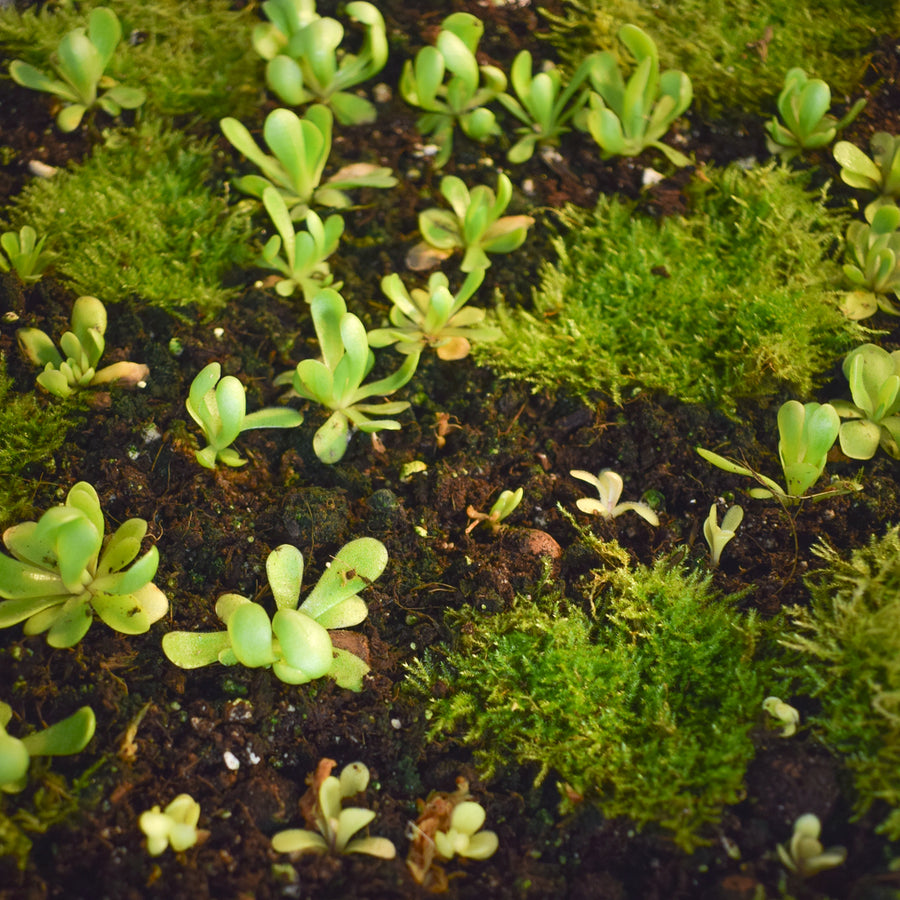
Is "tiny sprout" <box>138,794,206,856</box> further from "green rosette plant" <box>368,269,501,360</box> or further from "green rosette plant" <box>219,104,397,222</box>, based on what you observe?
"green rosette plant" <box>219,104,397,222</box>

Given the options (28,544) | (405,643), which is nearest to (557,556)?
(405,643)

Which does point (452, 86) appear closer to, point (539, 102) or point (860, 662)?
point (539, 102)

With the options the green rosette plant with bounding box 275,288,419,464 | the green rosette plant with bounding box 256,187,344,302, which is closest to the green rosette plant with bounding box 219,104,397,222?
the green rosette plant with bounding box 256,187,344,302

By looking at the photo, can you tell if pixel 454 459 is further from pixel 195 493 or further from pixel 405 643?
pixel 195 493

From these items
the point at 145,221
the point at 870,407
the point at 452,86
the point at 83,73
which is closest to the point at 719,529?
the point at 870,407

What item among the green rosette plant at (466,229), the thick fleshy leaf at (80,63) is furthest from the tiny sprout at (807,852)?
the thick fleshy leaf at (80,63)
